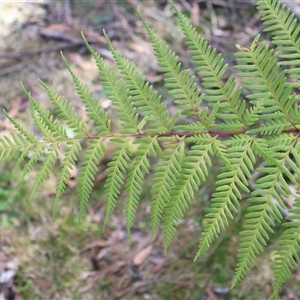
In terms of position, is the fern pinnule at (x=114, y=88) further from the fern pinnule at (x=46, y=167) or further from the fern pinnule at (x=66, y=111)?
the fern pinnule at (x=46, y=167)

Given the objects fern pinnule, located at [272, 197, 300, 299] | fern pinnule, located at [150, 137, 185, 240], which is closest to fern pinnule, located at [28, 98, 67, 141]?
fern pinnule, located at [150, 137, 185, 240]

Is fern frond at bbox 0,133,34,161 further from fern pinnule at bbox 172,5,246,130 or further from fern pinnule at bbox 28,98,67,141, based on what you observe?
fern pinnule at bbox 172,5,246,130

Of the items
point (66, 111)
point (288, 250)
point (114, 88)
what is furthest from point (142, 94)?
point (288, 250)

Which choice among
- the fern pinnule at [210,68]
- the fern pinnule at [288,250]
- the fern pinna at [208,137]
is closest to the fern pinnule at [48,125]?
the fern pinna at [208,137]

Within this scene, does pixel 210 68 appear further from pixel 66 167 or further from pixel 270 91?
pixel 66 167

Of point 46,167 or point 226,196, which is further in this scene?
point 46,167

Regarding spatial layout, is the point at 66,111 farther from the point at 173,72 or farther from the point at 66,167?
the point at 173,72

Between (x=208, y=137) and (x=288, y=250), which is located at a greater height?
(x=208, y=137)

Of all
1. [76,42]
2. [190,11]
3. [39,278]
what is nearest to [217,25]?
[190,11]

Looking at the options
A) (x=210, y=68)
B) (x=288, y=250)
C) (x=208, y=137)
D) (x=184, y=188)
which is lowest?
(x=288, y=250)
